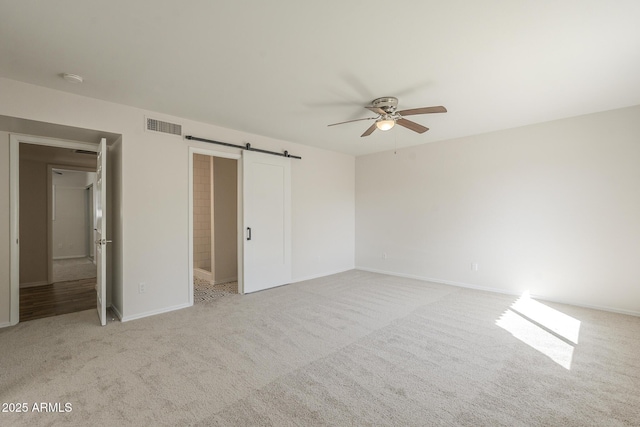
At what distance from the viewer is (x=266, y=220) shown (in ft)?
16.1

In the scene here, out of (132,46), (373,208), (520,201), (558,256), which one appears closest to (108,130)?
(132,46)

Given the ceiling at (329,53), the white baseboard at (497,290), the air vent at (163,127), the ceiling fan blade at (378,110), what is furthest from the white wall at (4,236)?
the white baseboard at (497,290)

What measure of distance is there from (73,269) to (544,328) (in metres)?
8.87

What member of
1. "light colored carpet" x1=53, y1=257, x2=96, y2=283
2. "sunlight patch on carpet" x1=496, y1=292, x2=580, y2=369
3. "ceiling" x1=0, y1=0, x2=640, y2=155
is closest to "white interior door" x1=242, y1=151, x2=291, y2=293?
"ceiling" x1=0, y1=0, x2=640, y2=155

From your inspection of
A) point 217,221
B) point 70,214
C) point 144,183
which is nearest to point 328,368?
point 144,183

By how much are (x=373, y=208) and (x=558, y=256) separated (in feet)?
10.7

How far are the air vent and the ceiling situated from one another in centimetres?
18

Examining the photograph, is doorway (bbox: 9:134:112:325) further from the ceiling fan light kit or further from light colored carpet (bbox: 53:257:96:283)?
the ceiling fan light kit

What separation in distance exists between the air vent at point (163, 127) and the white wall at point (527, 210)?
13.1 feet

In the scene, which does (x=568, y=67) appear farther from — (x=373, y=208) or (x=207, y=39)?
(x=373, y=208)

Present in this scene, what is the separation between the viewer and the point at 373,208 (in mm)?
6324

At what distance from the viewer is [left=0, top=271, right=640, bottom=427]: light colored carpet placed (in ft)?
6.04

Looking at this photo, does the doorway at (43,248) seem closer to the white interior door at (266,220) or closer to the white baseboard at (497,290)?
the white interior door at (266,220)

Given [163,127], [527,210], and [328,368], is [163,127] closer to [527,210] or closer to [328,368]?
[328,368]
